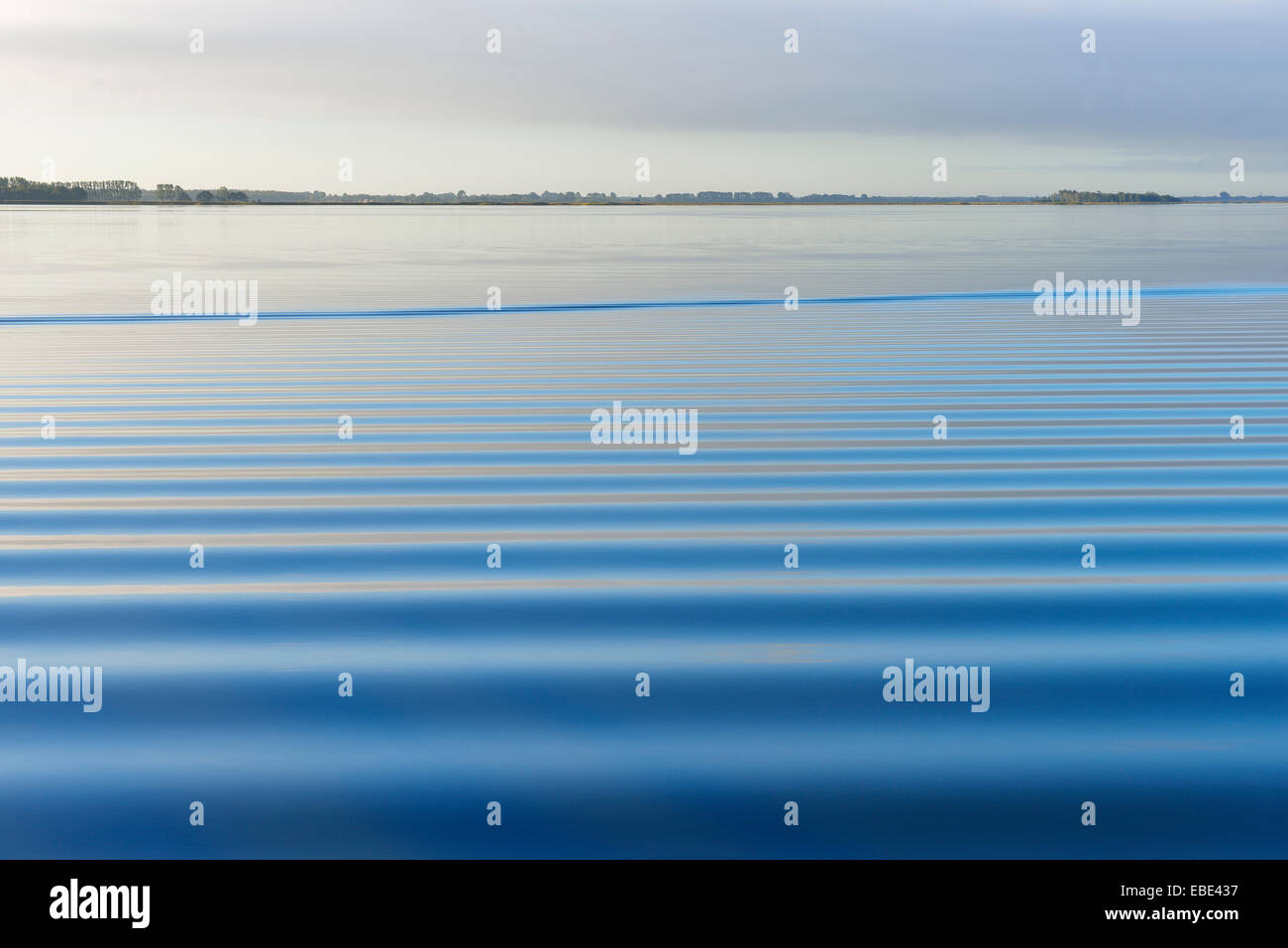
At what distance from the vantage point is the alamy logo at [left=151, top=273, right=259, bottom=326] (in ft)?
69.6

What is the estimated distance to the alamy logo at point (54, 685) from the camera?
556cm

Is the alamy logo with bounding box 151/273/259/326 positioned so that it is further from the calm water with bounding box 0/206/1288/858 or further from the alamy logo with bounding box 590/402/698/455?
the alamy logo with bounding box 590/402/698/455

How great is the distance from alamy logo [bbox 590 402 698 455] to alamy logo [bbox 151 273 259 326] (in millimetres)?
9778

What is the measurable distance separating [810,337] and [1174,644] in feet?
39.0

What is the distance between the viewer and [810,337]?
695 inches

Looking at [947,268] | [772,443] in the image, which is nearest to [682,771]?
[772,443]

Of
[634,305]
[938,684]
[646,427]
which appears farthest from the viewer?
[634,305]

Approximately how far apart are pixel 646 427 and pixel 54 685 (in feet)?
19.2

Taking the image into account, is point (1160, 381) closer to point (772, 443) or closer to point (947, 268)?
point (772, 443)
